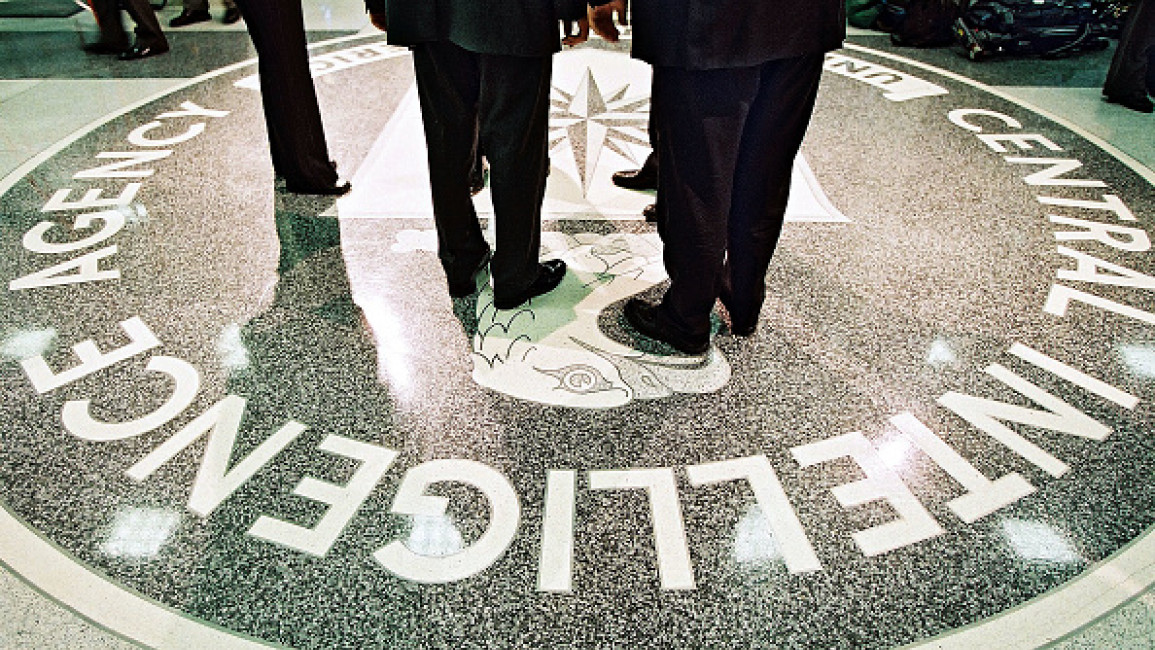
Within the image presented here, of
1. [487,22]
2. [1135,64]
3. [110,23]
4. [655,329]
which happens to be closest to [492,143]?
[487,22]

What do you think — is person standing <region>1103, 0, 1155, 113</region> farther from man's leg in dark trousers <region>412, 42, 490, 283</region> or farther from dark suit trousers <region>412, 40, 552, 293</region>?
man's leg in dark trousers <region>412, 42, 490, 283</region>

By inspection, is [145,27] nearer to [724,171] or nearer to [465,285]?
[465,285]

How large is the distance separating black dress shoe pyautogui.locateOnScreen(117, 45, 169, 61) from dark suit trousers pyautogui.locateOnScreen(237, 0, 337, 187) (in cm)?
234

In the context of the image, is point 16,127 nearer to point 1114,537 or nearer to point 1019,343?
point 1019,343

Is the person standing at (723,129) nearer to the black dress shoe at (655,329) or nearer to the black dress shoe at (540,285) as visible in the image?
the black dress shoe at (655,329)

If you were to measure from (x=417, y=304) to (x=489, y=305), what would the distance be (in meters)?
0.22

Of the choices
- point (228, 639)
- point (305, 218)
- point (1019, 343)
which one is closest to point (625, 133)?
point (305, 218)

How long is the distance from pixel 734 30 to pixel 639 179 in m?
1.46

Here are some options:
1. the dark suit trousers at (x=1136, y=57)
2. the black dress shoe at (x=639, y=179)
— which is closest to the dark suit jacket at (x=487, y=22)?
the black dress shoe at (x=639, y=179)

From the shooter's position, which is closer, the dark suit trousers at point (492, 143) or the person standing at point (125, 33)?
the dark suit trousers at point (492, 143)

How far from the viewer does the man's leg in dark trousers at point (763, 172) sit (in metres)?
1.82

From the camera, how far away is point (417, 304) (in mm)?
2412

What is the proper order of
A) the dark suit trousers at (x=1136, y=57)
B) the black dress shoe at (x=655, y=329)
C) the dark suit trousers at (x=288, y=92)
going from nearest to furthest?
the black dress shoe at (x=655, y=329)
the dark suit trousers at (x=288, y=92)
the dark suit trousers at (x=1136, y=57)

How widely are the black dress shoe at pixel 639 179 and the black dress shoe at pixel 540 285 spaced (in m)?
0.73
